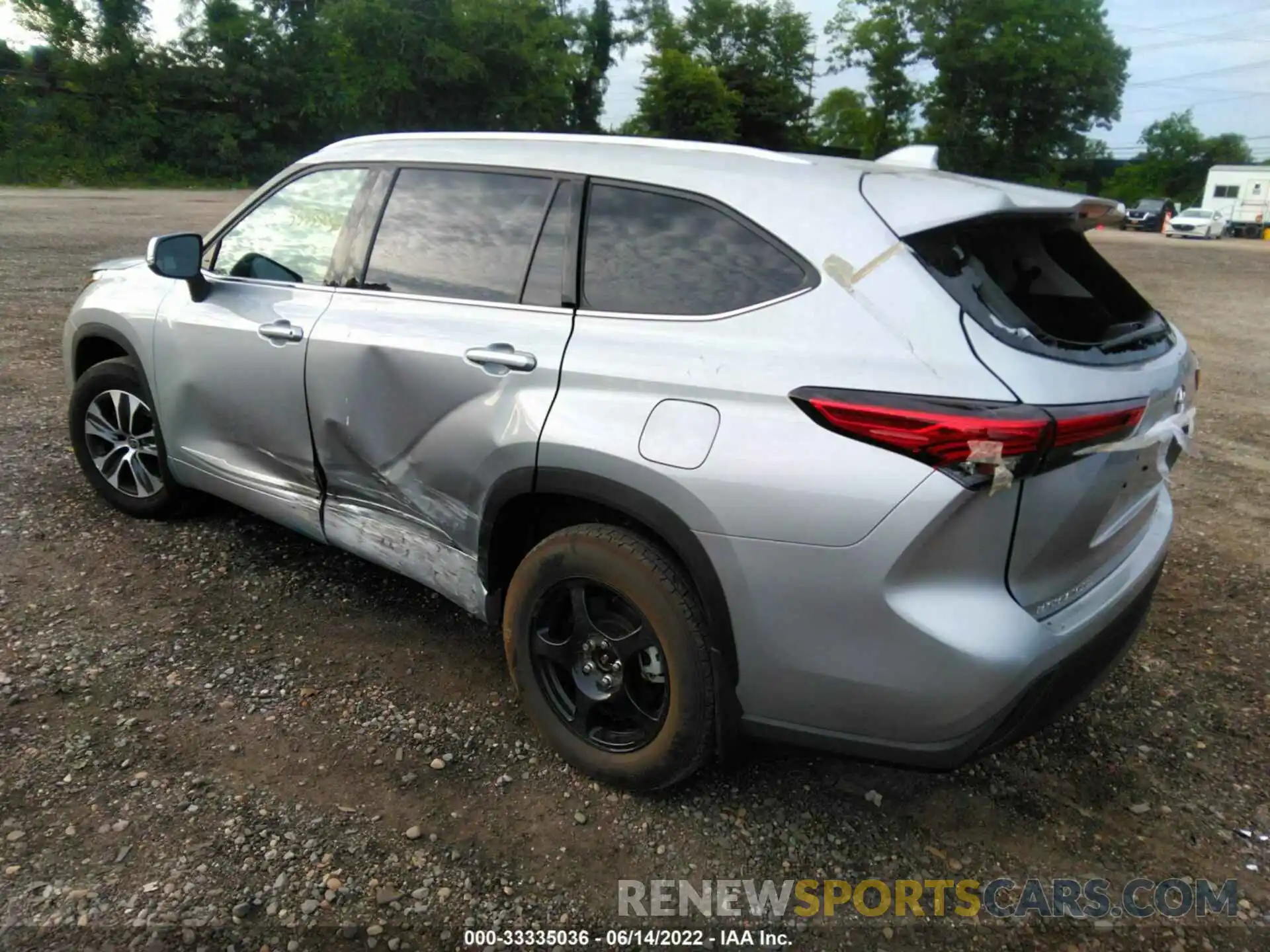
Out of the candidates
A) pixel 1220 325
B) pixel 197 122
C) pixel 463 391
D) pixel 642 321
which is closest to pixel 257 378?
pixel 463 391

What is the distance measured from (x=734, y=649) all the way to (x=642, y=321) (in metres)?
0.88

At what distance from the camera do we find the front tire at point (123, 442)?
3.96 meters

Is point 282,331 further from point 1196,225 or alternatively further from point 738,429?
point 1196,225

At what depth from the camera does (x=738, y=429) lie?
2.13 meters

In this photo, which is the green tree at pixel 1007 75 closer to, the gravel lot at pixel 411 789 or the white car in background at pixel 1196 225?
the white car in background at pixel 1196 225

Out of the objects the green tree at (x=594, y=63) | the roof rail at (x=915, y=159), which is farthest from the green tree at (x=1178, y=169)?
the roof rail at (x=915, y=159)

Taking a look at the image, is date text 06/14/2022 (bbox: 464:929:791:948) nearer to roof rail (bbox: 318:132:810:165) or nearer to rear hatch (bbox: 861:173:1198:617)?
rear hatch (bbox: 861:173:1198:617)

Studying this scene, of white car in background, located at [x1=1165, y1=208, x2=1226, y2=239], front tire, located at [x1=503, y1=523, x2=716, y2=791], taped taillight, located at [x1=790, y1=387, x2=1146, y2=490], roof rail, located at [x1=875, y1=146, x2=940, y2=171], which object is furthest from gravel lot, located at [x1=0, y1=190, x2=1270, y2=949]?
white car in background, located at [x1=1165, y1=208, x2=1226, y2=239]

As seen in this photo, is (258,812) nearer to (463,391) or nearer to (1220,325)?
(463,391)

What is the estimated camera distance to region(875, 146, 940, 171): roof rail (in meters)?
2.89

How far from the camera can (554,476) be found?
2441 millimetres

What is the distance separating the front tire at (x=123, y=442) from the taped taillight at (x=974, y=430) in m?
3.10

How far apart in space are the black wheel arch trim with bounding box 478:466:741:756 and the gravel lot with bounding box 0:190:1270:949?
0.45m

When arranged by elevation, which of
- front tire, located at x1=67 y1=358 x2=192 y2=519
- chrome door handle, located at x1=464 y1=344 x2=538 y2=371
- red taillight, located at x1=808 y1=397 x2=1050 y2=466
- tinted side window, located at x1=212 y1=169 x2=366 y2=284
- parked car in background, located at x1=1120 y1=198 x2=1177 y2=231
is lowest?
parked car in background, located at x1=1120 y1=198 x2=1177 y2=231
